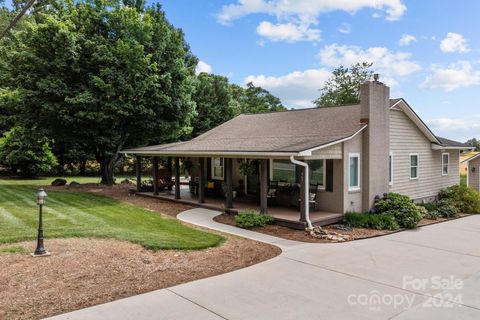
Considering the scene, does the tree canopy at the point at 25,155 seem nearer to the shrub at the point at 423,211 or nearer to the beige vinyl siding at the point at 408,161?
the beige vinyl siding at the point at 408,161

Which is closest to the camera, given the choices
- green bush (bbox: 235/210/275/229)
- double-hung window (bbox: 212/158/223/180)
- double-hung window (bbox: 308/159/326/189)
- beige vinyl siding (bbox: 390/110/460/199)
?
green bush (bbox: 235/210/275/229)

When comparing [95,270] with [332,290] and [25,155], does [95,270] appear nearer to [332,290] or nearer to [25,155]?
[332,290]

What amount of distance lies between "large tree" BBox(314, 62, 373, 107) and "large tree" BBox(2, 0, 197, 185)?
20285 mm

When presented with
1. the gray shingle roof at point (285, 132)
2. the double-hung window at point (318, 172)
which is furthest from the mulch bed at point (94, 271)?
the double-hung window at point (318, 172)

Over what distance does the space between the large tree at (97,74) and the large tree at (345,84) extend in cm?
2029

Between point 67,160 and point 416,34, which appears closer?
point 416,34

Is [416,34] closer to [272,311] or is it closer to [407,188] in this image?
[407,188]

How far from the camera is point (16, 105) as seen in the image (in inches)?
779

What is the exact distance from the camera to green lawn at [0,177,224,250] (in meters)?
8.59

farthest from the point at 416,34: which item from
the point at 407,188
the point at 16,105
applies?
the point at 16,105

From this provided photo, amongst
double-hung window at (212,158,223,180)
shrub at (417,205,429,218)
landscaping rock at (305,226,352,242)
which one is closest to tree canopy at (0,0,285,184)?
double-hung window at (212,158,223,180)

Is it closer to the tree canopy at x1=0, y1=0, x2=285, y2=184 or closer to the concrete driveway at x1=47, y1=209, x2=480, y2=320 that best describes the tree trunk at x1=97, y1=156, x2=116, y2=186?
the tree canopy at x1=0, y1=0, x2=285, y2=184

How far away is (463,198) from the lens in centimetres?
1562

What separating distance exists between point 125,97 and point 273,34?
29.0ft
